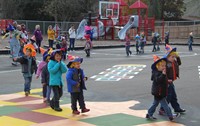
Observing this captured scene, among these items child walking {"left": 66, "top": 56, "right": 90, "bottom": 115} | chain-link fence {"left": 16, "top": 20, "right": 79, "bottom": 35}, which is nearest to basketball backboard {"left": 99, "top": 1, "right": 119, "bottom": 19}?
chain-link fence {"left": 16, "top": 20, "right": 79, "bottom": 35}

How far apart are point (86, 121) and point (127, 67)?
9785 mm

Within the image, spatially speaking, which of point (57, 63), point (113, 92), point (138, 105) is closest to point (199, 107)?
point (138, 105)

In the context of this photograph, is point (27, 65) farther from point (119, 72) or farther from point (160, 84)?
point (119, 72)

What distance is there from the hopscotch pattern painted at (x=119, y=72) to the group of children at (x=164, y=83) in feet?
17.8

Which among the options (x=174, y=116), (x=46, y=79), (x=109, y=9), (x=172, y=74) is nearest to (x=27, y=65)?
(x=46, y=79)

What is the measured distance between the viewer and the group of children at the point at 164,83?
8.31 metres

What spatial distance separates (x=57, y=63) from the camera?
9.16m

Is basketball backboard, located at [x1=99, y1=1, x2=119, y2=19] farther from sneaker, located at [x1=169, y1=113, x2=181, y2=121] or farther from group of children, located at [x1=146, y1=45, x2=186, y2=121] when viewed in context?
sneaker, located at [x1=169, y1=113, x2=181, y2=121]

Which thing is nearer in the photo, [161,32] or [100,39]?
[100,39]

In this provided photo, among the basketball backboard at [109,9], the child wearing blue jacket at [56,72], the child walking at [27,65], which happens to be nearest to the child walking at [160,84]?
the child wearing blue jacket at [56,72]

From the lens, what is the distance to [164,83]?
27.3ft

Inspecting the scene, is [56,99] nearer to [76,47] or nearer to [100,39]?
[76,47]

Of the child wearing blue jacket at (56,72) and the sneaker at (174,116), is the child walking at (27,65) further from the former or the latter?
the sneaker at (174,116)

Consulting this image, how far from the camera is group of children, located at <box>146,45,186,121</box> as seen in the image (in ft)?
27.3
